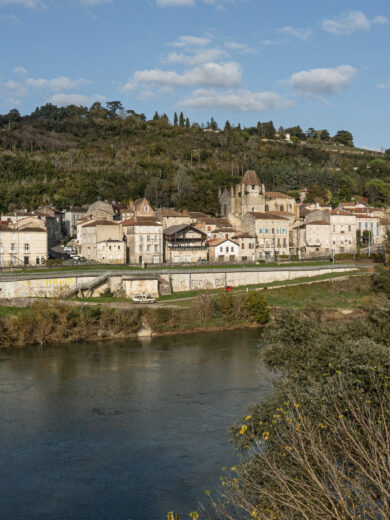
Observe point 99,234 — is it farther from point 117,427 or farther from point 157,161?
point 157,161

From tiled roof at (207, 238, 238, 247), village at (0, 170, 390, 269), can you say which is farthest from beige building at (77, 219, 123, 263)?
tiled roof at (207, 238, 238, 247)

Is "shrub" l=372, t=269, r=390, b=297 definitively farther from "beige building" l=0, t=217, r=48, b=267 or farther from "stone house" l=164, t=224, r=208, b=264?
"beige building" l=0, t=217, r=48, b=267

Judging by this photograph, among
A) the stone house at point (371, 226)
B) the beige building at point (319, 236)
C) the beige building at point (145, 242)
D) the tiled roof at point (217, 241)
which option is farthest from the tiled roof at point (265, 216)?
the beige building at point (145, 242)

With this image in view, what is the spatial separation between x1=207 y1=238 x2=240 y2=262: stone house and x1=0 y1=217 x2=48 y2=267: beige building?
1951 centimetres

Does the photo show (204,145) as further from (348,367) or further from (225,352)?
(348,367)

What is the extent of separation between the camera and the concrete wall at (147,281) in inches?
1853

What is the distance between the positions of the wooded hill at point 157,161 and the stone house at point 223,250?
20.6 meters

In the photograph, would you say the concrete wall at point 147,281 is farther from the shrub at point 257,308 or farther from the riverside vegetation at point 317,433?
the riverside vegetation at point 317,433

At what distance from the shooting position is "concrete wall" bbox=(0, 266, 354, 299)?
4706 centimetres

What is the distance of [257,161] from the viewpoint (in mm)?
120250

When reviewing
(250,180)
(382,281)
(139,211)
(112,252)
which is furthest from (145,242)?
(382,281)

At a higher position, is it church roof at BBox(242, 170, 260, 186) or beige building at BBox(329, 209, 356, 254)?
church roof at BBox(242, 170, 260, 186)

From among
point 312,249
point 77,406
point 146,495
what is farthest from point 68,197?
point 146,495

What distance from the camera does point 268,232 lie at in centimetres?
7094
